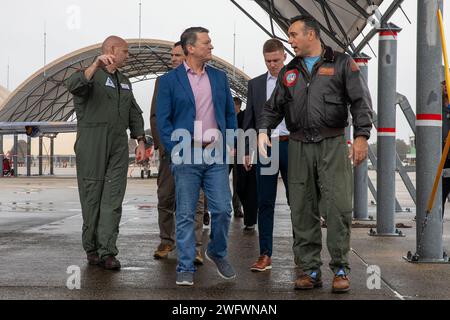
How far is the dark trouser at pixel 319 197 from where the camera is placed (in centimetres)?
498

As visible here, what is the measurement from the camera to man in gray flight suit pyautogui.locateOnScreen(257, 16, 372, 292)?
4965 mm

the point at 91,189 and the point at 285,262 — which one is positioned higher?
the point at 91,189

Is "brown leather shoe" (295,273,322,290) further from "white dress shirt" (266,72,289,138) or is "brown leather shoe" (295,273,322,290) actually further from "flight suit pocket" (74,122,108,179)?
"flight suit pocket" (74,122,108,179)

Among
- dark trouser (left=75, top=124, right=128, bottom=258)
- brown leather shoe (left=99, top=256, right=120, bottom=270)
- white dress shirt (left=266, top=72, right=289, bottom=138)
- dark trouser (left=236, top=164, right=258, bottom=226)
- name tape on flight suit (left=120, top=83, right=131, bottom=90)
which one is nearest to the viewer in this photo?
brown leather shoe (left=99, top=256, right=120, bottom=270)

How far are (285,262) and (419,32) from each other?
2.53 m

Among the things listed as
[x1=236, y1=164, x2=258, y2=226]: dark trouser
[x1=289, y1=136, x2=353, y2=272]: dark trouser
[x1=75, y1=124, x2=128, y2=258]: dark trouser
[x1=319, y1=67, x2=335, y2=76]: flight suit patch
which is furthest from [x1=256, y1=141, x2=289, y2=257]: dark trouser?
[x1=236, y1=164, x2=258, y2=226]: dark trouser

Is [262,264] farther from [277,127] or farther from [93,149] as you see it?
[93,149]

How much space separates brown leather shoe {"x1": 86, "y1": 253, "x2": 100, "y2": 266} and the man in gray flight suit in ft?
6.29

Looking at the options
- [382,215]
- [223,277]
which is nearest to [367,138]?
[223,277]

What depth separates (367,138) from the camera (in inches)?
193

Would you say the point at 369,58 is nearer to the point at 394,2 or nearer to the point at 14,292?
the point at 394,2

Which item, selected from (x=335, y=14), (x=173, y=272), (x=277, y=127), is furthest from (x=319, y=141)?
Result: (x=335, y=14)

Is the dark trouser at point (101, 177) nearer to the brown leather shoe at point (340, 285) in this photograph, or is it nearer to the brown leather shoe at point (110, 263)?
the brown leather shoe at point (110, 263)

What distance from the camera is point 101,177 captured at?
19.9 ft
